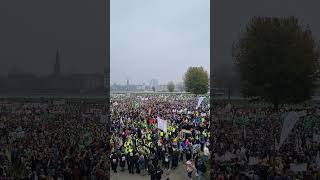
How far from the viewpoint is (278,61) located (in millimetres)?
42812

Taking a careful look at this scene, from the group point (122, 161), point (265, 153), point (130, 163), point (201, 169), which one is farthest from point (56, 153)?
point (265, 153)

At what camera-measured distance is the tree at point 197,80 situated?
404ft

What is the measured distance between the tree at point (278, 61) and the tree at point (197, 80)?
75.9 m

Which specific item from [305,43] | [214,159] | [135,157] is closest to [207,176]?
[214,159]

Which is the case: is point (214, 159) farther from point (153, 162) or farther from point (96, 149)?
point (96, 149)

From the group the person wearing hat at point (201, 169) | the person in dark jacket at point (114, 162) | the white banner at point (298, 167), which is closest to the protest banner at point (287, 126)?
the white banner at point (298, 167)

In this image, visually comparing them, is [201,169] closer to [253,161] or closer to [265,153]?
[253,161]

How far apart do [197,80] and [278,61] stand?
8332cm

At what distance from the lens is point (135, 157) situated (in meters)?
19.0

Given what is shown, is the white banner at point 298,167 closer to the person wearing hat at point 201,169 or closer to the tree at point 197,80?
the person wearing hat at point 201,169

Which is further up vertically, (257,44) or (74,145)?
(257,44)

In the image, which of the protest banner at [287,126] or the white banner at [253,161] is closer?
the white banner at [253,161]

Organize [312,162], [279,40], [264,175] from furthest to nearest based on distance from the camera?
[279,40] < [312,162] < [264,175]

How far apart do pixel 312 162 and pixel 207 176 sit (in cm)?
411
